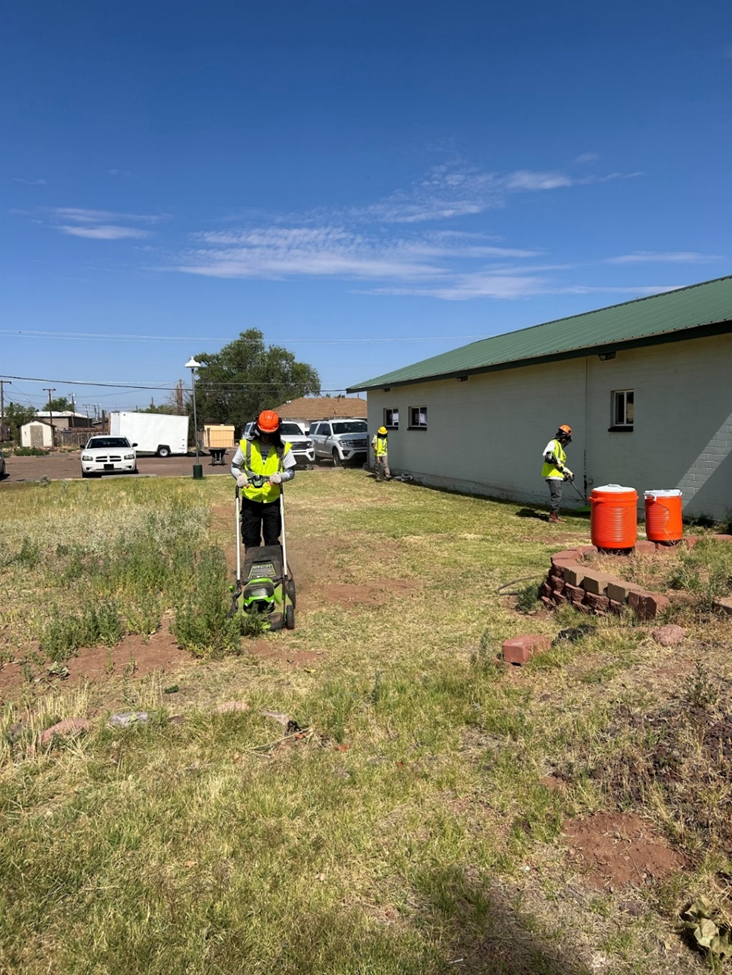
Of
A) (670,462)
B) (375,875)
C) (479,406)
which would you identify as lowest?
(375,875)

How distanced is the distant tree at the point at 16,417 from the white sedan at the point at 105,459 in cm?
5073

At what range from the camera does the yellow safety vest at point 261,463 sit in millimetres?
6637

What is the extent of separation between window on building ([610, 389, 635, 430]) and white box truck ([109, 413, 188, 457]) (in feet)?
114

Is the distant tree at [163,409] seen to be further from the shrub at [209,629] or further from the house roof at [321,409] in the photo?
the shrub at [209,629]

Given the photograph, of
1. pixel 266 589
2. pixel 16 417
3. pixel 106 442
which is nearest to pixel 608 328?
pixel 266 589

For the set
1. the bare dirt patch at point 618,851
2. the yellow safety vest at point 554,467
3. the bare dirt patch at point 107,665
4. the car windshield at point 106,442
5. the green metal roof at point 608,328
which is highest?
the green metal roof at point 608,328

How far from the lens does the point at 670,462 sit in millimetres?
11258

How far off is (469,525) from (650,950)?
10176mm

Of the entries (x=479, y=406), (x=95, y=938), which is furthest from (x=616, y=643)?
(x=479, y=406)

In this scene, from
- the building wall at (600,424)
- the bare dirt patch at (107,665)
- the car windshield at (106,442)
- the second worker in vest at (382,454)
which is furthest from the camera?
the car windshield at (106,442)

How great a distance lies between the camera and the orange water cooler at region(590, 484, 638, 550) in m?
6.80

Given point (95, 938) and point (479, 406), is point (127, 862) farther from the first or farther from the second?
point (479, 406)

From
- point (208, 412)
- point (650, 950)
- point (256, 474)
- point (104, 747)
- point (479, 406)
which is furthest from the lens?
point (208, 412)

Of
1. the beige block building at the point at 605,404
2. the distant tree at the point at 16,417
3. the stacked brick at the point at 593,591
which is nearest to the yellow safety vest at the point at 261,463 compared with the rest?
the stacked brick at the point at 593,591
